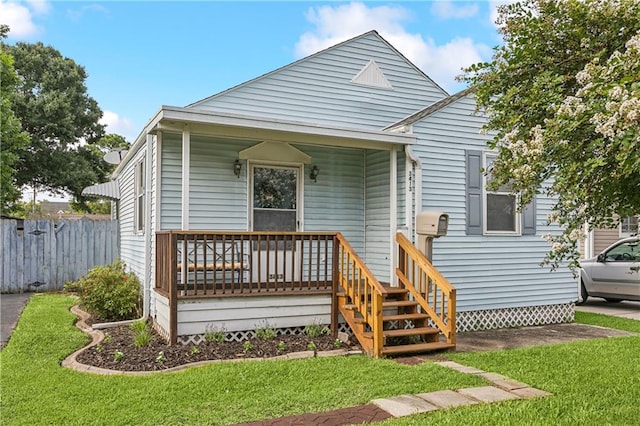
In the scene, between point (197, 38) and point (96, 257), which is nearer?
point (197, 38)

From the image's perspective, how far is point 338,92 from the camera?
866 centimetres

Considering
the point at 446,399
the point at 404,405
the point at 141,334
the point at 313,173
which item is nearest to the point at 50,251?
the point at 141,334

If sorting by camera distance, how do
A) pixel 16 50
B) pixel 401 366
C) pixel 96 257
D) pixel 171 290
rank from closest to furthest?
pixel 401 366, pixel 171 290, pixel 96 257, pixel 16 50

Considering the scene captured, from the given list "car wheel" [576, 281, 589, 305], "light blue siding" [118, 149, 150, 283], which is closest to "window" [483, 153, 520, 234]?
"car wheel" [576, 281, 589, 305]

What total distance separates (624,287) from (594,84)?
938cm

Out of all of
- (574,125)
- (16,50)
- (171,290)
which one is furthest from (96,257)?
(16,50)

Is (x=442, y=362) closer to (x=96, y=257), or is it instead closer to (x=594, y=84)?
(x=594, y=84)

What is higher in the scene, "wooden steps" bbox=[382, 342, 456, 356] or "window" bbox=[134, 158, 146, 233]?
"window" bbox=[134, 158, 146, 233]

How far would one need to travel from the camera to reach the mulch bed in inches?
204

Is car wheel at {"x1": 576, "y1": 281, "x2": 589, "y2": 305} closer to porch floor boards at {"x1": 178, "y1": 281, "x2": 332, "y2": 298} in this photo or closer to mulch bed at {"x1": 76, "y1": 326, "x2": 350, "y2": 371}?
porch floor boards at {"x1": 178, "y1": 281, "x2": 332, "y2": 298}

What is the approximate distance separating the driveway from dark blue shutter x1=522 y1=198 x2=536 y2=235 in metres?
2.95

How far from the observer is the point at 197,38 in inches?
448

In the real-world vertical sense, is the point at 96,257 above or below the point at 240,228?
below

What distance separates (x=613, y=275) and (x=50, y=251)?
12806mm
